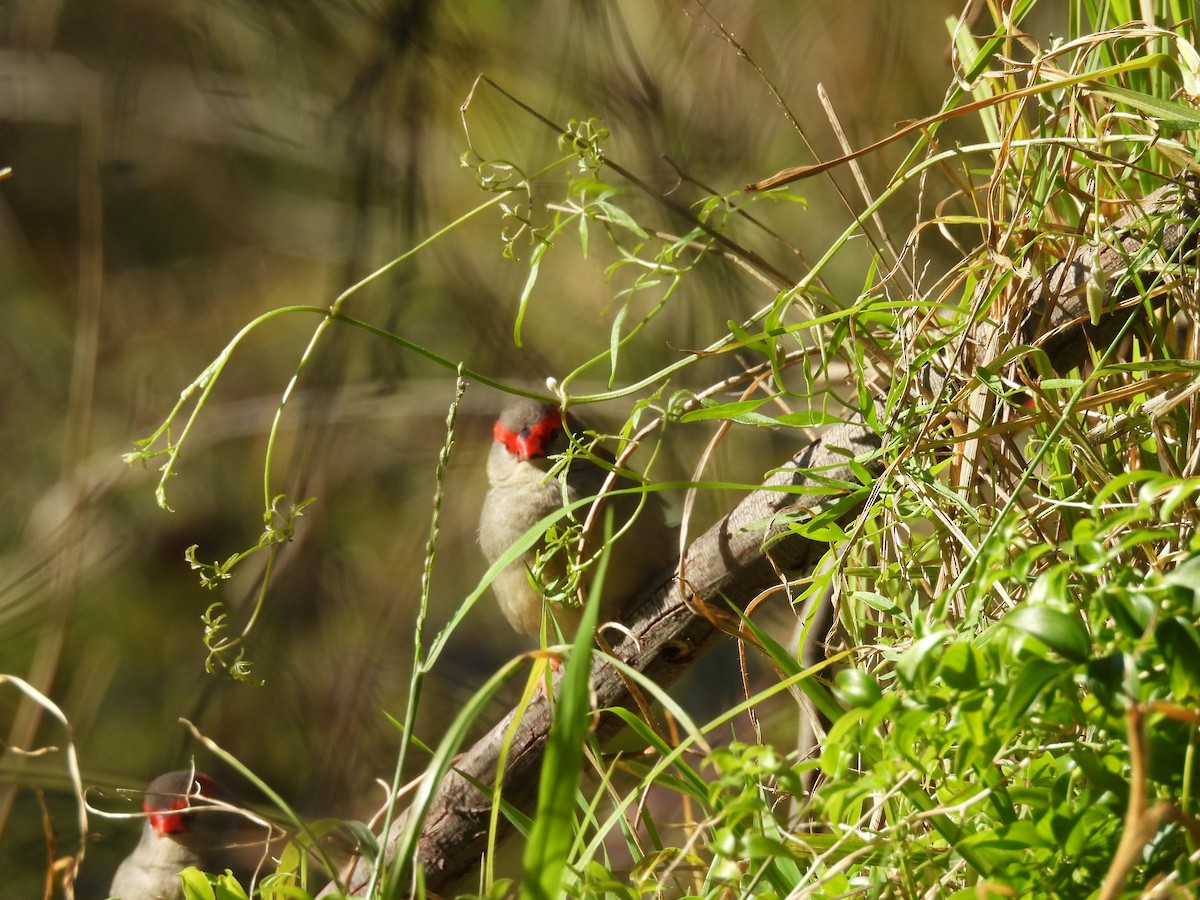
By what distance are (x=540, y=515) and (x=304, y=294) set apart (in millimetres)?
1267

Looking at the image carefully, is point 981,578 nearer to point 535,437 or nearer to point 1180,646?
point 1180,646

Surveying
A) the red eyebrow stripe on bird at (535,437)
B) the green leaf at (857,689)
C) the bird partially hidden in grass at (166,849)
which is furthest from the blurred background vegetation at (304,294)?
the green leaf at (857,689)

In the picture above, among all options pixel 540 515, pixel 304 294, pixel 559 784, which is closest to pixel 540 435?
pixel 540 515

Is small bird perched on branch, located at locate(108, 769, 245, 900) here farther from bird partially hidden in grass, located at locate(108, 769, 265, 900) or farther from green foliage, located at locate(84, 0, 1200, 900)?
green foliage, located at locate(84, 0, 1200, 900)

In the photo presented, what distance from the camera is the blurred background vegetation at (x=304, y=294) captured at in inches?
103

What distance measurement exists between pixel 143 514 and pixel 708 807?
2500 mm

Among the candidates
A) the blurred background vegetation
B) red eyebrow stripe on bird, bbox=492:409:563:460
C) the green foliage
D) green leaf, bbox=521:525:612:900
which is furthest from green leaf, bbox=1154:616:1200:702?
the blurred background vegetation

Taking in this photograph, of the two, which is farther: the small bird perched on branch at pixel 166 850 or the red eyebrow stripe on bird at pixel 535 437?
the small bird perched on branch at pixel 166 850

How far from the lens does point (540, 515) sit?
1.88 m

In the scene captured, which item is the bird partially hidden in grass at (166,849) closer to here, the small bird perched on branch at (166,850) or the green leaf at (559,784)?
the small bird perched on branch at (166,850)

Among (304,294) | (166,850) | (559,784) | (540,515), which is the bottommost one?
(166,850)

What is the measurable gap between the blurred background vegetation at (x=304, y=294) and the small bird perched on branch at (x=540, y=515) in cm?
64

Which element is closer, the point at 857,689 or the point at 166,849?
the point at 857,689

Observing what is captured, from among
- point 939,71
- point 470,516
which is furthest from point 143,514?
point 939,71
